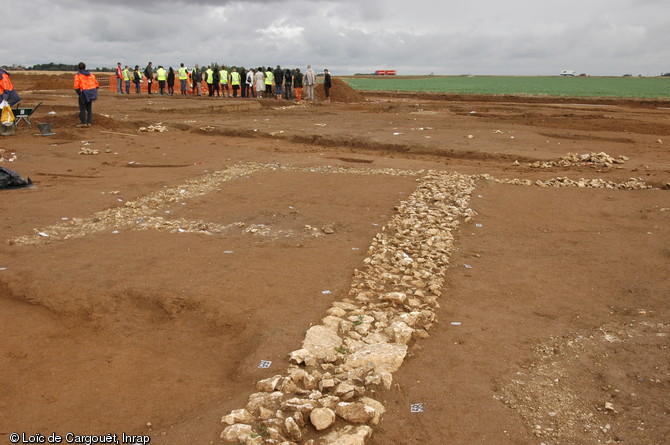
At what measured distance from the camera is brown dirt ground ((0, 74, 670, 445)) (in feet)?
10.5

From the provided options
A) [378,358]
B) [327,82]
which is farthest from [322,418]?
[327,82]

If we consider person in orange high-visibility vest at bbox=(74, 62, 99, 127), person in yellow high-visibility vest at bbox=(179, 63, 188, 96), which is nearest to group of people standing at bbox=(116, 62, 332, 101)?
person in yellow high-visibility vest at bbox=(179, 63, 188, 96)

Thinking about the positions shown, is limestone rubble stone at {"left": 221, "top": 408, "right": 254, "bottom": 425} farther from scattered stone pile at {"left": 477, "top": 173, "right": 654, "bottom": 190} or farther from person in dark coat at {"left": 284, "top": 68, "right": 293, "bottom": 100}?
person in dark coat at {"left": 284, "top": 68, "right": 293, "bottom": 100}

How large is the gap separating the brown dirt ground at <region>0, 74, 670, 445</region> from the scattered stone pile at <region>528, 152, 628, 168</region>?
2.00 ft

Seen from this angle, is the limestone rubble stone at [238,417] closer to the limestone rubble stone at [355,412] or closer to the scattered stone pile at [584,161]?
the limestone rubble stone at [355,412]

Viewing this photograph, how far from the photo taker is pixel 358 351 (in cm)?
376

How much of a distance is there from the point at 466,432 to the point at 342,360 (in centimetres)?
101

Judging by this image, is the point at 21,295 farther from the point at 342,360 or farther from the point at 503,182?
the point at 503,182

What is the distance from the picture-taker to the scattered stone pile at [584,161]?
11.2 meters

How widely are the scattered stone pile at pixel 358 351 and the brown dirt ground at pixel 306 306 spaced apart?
14cm

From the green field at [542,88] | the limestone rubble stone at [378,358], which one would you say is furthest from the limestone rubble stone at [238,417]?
the green field at [542,88]

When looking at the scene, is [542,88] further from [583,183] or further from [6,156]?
[6,156]

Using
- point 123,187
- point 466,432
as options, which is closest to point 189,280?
point 466,432

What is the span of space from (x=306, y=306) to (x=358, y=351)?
0.92 m
